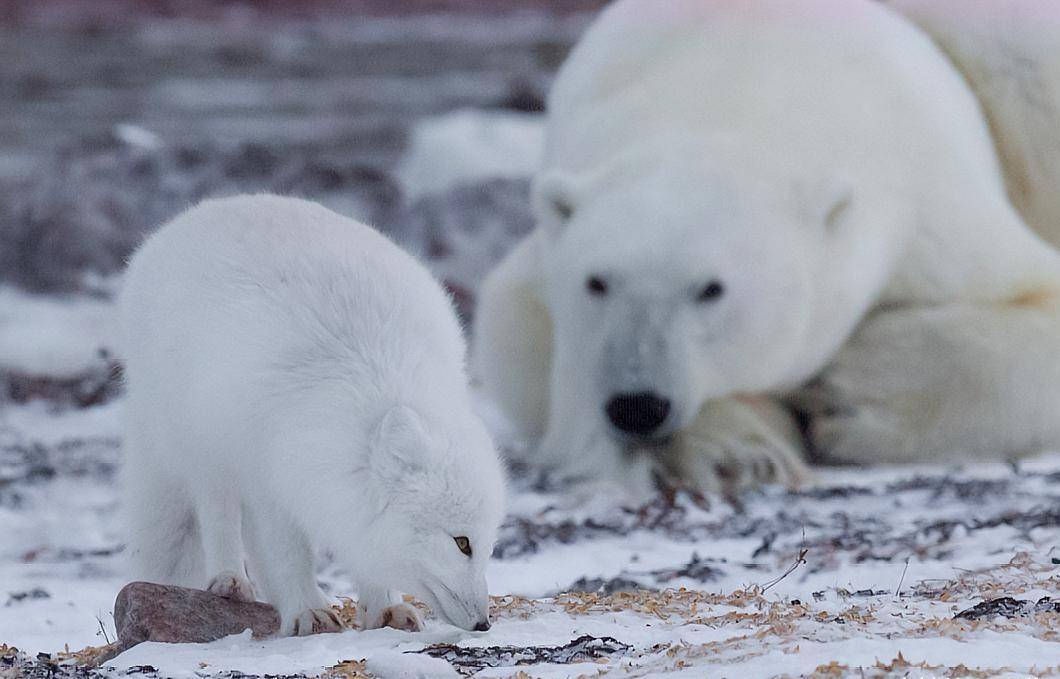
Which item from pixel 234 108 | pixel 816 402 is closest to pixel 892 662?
pixel 816 402

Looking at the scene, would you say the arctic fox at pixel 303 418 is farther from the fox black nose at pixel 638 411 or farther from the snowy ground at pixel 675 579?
the fox black nose at pixel 638 411

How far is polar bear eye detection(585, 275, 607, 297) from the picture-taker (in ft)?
15.8

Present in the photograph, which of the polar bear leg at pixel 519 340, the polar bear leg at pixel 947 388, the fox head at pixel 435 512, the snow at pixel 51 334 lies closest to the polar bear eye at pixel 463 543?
the fox head at pixel 435 512

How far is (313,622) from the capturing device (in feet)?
9.95

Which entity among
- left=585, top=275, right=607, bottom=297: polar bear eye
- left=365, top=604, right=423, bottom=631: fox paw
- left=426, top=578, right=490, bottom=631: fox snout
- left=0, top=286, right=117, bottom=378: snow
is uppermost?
left=585, top=275, right=607, bottom=297: polar bear eye

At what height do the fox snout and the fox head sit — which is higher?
the fox head

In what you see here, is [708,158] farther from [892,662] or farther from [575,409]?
[892,662]

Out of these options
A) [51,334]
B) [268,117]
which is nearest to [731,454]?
[51,334]

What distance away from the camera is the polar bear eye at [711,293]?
4750 millimetres

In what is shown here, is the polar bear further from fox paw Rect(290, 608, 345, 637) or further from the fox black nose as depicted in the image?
fox paw Rect(290, 608, 345, 637)

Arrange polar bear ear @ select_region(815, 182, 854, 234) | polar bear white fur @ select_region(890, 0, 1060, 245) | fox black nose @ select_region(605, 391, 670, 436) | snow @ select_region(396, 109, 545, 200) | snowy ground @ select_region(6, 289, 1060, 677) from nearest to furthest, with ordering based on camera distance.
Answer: snowy ground @ select_region(6, 289, 1060, 677), fox black nose @ select_region(605, 391, 670, 436), polar bear ear @ select_region(815, 182, 854, 234), polar bear white fur @ select_region(890, 0, 1060, 245), snow @ select_region(396, 109, 545, 200)

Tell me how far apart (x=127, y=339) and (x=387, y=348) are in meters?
0.65

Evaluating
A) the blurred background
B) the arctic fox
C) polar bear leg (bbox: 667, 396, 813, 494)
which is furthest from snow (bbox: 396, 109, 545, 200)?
the arctic fox

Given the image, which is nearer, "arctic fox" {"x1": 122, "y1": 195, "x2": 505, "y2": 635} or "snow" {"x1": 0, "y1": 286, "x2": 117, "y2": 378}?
"arctic fox" {"x1": 122, "y1": 195, "x2": 505, "y2": 635}
